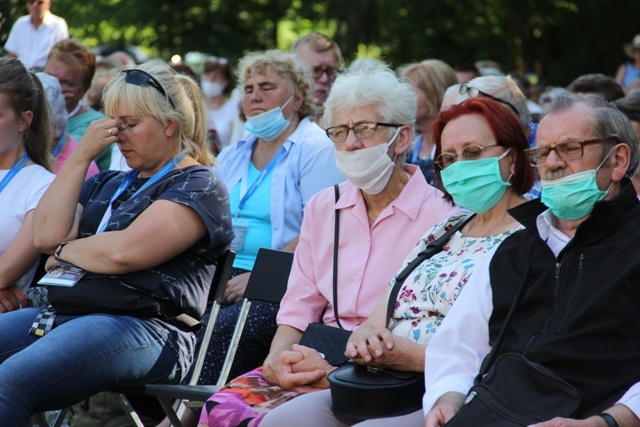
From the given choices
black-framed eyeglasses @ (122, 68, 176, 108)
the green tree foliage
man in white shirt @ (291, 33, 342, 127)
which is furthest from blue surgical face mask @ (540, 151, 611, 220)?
the green tree foliage

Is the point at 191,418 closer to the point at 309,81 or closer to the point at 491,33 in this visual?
the point at 309,81

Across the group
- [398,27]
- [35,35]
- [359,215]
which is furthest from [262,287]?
[398,27]

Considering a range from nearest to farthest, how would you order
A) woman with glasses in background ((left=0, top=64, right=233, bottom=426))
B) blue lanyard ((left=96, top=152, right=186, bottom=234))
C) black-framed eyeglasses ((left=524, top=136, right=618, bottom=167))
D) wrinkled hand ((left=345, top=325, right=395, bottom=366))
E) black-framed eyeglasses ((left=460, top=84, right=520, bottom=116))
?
1. black-framed eyeglasses ((left=524, top=136, right=618, bottom=167))
2. wrinkled hand ((left=345, top=325, right=395, bottom=366))
3. woman with glasses in background ((left=0, top=64, right=233, bottom=426))
4. blue lanyard ((left=96, top=152, right=186, bottom=234))
5. black-framed eyeglasses ((left=460, top=84, right=520, bottom=116))

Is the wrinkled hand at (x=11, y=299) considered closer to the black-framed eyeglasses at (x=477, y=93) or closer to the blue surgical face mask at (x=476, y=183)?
the blue surgical face mask at (x=476, y=183)

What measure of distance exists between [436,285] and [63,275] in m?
1.75

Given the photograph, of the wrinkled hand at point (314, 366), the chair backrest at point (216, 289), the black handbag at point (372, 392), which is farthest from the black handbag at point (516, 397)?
the chair backrest at point (216, 289)

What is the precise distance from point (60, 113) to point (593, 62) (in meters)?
15.3

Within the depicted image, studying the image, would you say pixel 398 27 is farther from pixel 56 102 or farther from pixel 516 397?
pixel 516 397

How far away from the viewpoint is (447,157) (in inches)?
169

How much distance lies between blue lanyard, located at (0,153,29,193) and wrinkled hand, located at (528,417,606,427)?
11.0 feet

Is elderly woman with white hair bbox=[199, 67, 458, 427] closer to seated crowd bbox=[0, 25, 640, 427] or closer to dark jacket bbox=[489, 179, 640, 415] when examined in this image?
seated crowd bbox=[0, 25, 640, 427]

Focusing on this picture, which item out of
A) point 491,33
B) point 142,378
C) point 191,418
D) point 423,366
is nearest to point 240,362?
point 191,418

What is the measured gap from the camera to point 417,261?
4176mm

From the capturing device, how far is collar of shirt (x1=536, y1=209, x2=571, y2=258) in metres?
3.57
